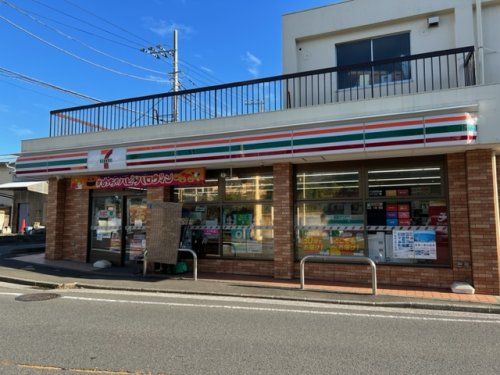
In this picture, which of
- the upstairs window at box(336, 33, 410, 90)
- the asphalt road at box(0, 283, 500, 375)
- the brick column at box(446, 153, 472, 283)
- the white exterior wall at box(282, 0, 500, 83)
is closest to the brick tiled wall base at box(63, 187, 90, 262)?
the asphalt road at box(0, 283, 500, 375)

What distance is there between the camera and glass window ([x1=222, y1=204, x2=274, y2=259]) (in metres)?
12.1

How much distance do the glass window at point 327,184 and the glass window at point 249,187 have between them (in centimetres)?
88

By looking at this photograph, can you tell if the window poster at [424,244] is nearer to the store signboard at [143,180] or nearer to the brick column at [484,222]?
the brick column at [484,222]

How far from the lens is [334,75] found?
12922 mm

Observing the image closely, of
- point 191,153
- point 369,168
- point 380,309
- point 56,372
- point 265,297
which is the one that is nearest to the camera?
point 56,372

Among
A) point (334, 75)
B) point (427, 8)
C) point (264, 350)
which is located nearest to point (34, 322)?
point (264, 350)

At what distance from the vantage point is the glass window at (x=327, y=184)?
1124 centimetres

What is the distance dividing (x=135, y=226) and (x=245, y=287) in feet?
17.4

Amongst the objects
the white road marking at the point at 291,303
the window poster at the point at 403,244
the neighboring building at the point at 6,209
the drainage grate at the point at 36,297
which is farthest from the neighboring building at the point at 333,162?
the neighboring building at the point at 6,209

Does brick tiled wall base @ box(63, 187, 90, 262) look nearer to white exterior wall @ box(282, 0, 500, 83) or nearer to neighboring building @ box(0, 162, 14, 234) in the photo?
white exterior wall @ box(282, 0, 500, 83)

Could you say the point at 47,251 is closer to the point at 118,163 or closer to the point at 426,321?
the point at 118,163

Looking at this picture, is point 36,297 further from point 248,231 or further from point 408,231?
point 408,231

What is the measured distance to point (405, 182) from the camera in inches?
423

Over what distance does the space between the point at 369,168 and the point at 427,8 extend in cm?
508
